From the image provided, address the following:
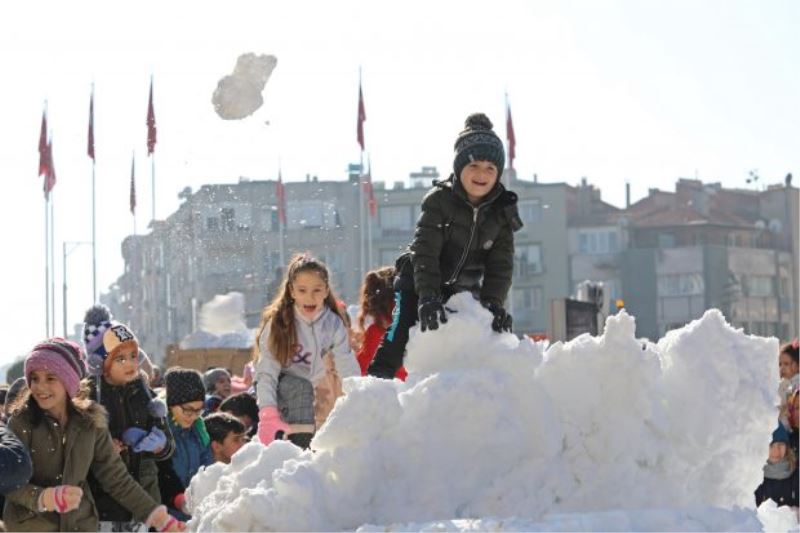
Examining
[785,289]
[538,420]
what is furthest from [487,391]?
[785,289]

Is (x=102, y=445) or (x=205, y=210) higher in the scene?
(x=205, y=210)

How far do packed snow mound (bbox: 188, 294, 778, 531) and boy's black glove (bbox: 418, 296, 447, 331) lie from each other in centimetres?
7

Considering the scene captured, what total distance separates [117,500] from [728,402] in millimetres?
2765

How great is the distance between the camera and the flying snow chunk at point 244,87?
3316cm

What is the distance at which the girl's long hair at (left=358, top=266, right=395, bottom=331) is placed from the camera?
9625 millimetres

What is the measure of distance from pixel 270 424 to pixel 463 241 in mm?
2212

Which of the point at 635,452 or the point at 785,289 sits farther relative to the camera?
the point at 785,289

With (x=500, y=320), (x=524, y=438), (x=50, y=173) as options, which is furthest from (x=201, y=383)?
(x=50, y=173)

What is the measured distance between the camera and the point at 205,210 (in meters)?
35.8

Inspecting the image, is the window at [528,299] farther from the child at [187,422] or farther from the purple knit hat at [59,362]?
the purple knit hat at [59,362]

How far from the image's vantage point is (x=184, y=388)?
30.8ft

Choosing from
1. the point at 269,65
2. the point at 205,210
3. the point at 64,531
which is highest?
the point at 269,65

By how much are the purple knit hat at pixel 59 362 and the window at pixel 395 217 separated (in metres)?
101

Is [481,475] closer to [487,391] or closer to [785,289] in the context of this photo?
[487,391]
